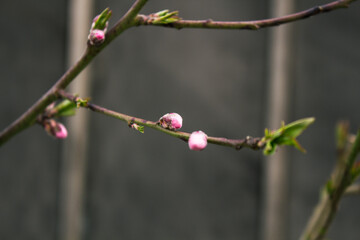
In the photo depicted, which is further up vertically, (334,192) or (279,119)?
(279,119)

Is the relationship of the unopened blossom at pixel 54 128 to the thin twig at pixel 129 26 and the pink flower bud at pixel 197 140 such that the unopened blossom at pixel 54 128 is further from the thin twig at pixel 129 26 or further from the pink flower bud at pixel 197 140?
the pink flower bud at pixel 197 140

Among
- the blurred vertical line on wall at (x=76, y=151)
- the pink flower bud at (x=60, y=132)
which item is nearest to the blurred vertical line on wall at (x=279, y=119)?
the blurred vertical line on wall at (x=76, y=151)

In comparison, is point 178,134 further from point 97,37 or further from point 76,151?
point 76,151

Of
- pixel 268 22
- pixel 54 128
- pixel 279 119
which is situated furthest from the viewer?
pixel 279 119

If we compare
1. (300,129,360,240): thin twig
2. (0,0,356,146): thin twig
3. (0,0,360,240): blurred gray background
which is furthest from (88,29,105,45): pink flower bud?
Result: (0,0,360,240): blurred gray background

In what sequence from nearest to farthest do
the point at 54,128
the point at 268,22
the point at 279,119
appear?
the point at 268,22 < the point at 54,128 < the point at 279,119

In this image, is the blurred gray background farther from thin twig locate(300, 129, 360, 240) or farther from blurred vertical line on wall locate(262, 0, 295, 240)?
thin twig locate(300, 129, 360, 240)

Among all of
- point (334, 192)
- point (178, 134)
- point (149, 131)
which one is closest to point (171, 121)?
point (178, 134)

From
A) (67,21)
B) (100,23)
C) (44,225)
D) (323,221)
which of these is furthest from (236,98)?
(100,23)

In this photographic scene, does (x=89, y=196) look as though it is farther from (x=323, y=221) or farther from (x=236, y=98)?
(x=323, y=221)
